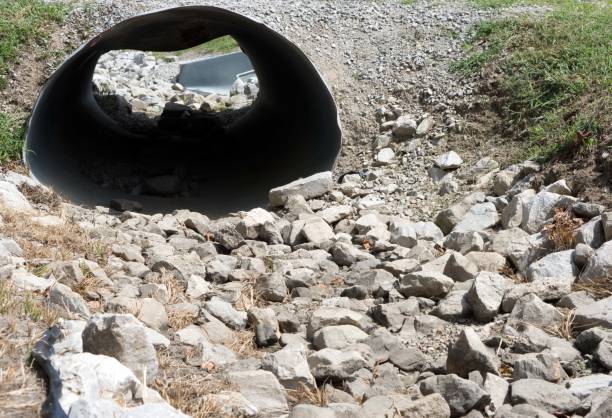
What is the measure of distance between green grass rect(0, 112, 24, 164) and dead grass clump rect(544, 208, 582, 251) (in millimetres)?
4853

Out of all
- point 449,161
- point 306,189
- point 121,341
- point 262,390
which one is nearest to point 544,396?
point 262,390

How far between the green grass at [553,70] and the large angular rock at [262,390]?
13.1ft

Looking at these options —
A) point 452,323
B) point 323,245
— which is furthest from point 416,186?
point 452,323

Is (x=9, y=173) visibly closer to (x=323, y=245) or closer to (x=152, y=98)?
(x=323, y=245)

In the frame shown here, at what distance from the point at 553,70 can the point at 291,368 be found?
5084mm

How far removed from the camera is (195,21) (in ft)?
34.1

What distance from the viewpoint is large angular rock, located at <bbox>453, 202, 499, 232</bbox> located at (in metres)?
6.73

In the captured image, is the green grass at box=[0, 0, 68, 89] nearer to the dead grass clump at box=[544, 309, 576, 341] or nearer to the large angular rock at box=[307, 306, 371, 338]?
the large angular rock at box=[307, 306, 371, 338]

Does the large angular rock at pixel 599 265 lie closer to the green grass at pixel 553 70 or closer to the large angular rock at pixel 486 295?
the large angular rock at pixel 486 295

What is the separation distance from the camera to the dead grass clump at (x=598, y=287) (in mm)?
4972

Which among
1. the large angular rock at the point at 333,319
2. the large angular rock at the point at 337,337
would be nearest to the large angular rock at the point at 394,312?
the large angular rock at the point at 333,319

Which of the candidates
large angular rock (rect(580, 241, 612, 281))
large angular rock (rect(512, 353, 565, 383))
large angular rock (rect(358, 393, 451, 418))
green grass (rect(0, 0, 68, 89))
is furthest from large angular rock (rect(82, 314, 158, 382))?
green grass (rect(0, 0, 68, 89))

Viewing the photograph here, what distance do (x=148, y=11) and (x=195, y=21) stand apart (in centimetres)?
190

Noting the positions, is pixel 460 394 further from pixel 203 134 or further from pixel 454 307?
pixel 203 134
